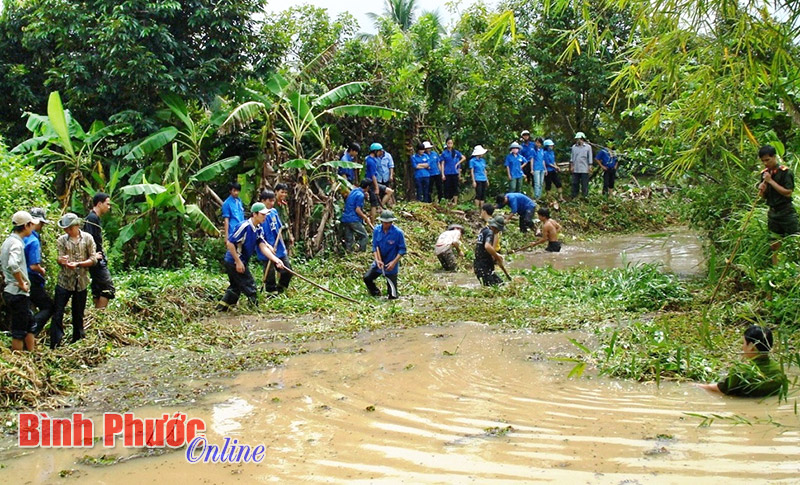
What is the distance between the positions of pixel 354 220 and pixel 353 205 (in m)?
0.28

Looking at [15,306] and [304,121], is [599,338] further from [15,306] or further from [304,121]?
[304,121]

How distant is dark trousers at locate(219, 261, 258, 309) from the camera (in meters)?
10.4

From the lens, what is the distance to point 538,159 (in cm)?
1902

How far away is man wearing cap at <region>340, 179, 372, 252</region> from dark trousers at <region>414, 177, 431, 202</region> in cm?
414

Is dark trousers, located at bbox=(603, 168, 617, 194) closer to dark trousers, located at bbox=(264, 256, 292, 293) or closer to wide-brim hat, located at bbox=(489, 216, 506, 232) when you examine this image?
wide-brim hat, located at bbox=(489, 216, 506, 232)

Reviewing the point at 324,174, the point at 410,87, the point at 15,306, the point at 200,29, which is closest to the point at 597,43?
the point at 15,306

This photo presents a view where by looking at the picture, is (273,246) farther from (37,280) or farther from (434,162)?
(434,162)

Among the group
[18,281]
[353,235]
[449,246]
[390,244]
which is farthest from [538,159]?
[18,281]

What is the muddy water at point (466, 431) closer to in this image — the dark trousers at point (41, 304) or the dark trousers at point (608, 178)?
the dark trousers at point (41, 304)

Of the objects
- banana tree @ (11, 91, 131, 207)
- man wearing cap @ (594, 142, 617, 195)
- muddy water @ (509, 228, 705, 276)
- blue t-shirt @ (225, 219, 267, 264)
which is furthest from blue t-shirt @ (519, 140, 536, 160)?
banana tree @ (11, 91, 131, 207)

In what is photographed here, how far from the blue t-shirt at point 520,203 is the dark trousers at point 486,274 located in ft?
17.8

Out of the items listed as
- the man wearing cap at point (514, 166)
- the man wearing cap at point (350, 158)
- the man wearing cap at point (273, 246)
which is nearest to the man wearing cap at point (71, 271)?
the man wearing cap at point (273, 246)

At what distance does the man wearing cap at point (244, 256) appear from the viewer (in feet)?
33.8

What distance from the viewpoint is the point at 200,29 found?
46.1 ft
